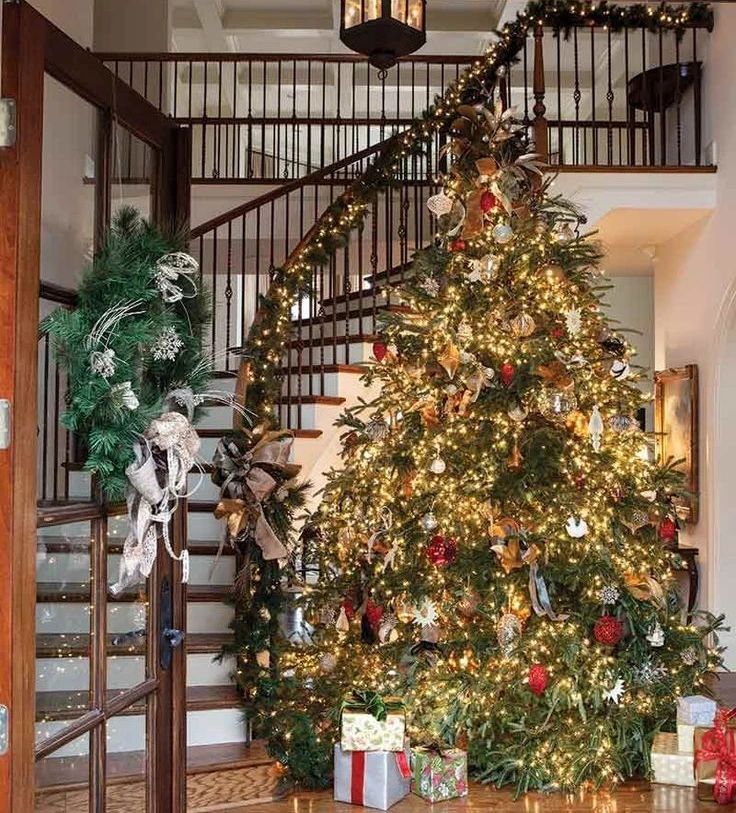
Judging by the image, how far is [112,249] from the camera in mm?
2205

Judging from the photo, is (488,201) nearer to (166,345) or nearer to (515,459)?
(515,459)

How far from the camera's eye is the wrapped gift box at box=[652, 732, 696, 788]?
392 centimetres

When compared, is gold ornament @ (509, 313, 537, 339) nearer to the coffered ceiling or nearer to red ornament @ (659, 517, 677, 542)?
red ornament @ (659, 517, 677, 542)

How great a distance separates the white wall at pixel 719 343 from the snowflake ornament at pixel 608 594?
2.59 meters

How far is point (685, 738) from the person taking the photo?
12.9 feet

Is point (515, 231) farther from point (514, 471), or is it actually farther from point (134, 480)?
point (134, 480)

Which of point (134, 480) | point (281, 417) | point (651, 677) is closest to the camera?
point (134, 480)

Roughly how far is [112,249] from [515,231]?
2397mm

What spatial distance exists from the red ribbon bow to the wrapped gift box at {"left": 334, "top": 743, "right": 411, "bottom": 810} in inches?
45.9

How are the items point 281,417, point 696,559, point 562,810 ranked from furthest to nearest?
point 696,559 → point 281,417 → point 562,810

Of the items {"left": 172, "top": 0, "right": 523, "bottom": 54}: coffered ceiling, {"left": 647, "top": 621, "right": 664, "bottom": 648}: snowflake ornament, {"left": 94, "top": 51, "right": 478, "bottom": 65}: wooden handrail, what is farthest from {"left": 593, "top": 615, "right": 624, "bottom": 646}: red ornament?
{"left": 172, "top": 0, "right": 523, "bottom": 54}: coffered ceiling

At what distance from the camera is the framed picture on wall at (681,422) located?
256 inches

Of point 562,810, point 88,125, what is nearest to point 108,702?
point 88,125

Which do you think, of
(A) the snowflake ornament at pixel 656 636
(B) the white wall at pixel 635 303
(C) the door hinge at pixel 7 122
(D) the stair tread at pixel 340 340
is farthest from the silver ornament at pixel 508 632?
(B) the white wall at pixel 635 303
